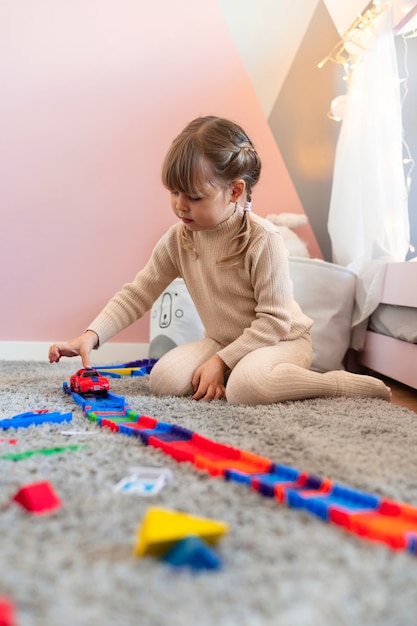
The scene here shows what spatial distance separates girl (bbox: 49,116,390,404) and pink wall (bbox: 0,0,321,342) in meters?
0.72

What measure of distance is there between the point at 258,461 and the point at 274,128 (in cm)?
169

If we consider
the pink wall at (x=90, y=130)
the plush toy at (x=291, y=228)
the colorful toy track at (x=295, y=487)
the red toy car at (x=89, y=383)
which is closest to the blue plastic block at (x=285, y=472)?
the colorful toy track at (x=295, y=487)

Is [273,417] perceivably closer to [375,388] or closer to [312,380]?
[312,380]

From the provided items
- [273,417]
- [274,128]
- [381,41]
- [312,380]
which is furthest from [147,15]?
[273,417]

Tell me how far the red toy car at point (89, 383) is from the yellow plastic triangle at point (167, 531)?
0.63m

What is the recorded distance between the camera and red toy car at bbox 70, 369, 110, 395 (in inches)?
40.2

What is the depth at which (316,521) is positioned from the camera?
45 centimetres

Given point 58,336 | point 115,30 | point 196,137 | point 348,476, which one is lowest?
point 58,336

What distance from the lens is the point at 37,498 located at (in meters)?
0.46

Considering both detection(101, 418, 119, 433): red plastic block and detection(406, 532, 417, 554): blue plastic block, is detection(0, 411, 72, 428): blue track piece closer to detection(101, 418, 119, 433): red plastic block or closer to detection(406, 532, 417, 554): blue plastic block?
detection(101, 418, 119, 433): red plastic block

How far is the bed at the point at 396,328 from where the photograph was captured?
1345mm

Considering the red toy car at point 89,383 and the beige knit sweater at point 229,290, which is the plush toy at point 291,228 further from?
the red toy car at point 89,383

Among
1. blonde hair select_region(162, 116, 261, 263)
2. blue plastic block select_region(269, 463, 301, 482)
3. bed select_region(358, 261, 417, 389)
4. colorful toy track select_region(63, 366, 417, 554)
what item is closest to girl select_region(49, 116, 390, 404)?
blonde hair select_region(162, 116, 261, 263)

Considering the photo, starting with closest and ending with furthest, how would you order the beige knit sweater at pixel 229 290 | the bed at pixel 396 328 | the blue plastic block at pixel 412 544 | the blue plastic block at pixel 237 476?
the blue plastic block at pixel 412 544, the blue plastic block at pixel 237 476, the beige knit sweater at pixel 229 290, the bed at pixel 396 328
